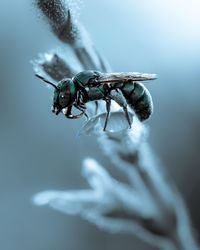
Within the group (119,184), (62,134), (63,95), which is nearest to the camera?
(63,95)

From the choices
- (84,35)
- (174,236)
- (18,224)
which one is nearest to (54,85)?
(84,35)

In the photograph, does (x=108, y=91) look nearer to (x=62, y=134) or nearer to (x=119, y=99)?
(x=119, y=99)

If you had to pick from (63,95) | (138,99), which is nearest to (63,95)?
(63,95)

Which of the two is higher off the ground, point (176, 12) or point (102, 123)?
point (176, 12)

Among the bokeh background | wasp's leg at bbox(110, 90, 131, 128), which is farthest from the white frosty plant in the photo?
the bokeh background

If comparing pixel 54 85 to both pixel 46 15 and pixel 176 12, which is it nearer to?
pixel 46 15

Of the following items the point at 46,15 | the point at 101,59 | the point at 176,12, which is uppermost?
the point at 176,12
